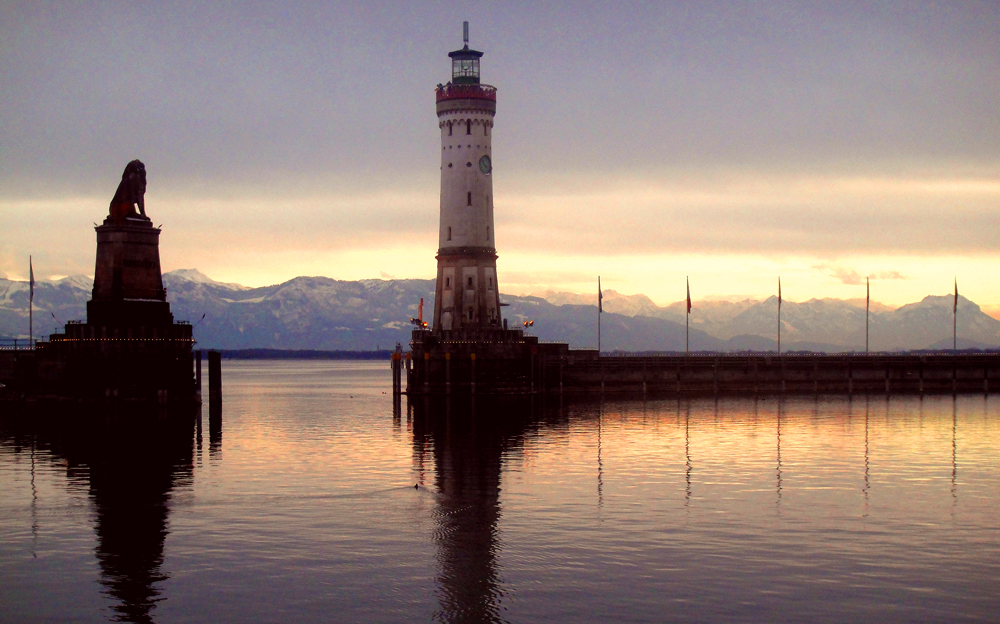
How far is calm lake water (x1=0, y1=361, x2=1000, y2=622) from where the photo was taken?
92.4 feet

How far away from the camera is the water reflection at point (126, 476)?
3086 cm

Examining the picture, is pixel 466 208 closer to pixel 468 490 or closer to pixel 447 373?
pixel 447 373

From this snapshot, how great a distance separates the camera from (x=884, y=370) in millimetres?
118438

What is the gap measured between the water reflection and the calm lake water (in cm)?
17

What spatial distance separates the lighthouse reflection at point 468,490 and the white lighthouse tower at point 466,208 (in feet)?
48.1

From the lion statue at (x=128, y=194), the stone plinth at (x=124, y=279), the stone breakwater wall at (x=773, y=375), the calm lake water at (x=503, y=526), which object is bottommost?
the calm lake water at (x=503, y=526)

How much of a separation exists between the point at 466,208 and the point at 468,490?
62.8 m

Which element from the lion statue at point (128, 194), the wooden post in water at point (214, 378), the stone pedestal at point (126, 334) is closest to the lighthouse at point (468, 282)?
the wooden post in water at point (214, 378)

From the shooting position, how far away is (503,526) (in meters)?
37.9

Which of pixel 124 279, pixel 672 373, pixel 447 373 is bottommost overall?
pixel 672 373

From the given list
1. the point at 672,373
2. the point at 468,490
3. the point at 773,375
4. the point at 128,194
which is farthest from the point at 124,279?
the point at 773,375

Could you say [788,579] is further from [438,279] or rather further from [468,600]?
[438,279]

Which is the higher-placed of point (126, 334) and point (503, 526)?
point (126, 334)

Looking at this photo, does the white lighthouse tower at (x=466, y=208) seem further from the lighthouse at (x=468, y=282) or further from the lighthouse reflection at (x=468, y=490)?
the lighthouse reflection at (x=468, y=490)
